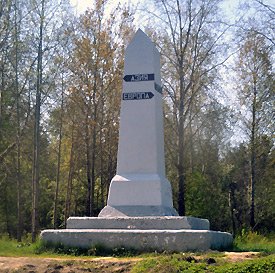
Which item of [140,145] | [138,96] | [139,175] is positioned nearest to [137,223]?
[139,175]

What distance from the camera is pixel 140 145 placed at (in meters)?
15.4

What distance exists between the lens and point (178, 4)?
25.5 meters

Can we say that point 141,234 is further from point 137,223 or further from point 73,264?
point 73,264

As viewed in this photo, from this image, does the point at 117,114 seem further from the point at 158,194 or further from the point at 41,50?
the point at 158,194

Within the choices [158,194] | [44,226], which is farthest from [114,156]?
[158,194]

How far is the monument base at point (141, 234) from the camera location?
12453 millimetres

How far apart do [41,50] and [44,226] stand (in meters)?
19.0

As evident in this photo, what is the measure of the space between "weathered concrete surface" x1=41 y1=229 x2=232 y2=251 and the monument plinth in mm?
24

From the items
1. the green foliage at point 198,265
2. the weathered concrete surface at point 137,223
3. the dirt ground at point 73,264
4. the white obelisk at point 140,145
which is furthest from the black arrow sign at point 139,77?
the green foliage at point 198,265

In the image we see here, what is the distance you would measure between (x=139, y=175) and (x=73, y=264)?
4641mm

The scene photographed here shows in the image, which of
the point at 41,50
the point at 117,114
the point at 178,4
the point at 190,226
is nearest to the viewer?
the point at 190,226

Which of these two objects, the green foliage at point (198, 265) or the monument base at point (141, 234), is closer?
the green foliage at point (198, 265)

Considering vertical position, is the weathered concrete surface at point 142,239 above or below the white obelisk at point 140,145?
below

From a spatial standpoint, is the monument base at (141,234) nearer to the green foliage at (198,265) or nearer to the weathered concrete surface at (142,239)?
the weathered concrete surface at (142,239)
